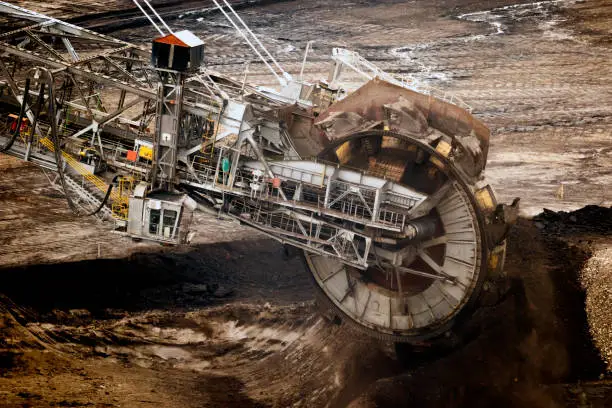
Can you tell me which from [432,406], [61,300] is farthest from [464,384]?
[61,300]

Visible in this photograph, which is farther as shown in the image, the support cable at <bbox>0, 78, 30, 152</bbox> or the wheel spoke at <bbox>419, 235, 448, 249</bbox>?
the wheel spoke at <bbox>419, 235, 448, 249</bbox>

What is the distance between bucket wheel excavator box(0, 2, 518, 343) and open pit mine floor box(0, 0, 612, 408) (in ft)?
4.26

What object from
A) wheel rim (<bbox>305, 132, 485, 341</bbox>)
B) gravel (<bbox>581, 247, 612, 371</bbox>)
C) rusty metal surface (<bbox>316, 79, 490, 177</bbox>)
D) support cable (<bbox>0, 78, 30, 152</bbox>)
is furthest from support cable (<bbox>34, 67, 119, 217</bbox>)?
gravel (<bbox>581, 247, 612, 371</bbox>)

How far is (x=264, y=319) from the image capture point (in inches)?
690

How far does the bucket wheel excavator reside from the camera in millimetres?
15266

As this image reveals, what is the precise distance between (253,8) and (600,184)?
19.9 metres

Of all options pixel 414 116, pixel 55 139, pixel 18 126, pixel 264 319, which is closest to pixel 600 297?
pixel 414 116

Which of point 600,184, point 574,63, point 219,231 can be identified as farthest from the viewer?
point 574,63

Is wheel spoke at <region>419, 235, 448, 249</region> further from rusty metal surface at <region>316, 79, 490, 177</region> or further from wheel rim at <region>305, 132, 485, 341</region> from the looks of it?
rusty metal surface at <region>316, 79, 490, 177</region>

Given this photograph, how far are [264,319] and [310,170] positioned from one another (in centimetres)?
436

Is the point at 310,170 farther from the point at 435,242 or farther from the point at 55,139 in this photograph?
the point at 55,139

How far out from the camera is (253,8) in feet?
117

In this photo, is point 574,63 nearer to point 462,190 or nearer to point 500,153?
point 500,153

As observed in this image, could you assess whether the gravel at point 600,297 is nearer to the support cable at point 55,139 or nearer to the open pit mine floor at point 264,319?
the open pit mine floor at point 264,319
